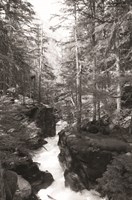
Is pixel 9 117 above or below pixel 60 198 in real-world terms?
above

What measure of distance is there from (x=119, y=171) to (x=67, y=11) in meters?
13.4

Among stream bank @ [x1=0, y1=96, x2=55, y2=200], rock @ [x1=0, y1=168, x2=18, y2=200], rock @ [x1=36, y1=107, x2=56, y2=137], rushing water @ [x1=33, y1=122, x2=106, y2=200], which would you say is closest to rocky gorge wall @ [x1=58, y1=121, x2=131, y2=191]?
rushing water @ [x1=33, y1=122, x2=106, y2=200]

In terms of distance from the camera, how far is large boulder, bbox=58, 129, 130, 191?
12469mm

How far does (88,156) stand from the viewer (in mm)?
13000

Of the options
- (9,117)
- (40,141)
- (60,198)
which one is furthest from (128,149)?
(40,141)

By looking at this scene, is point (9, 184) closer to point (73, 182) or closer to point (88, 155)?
point (88, 155)

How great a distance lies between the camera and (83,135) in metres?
14.9

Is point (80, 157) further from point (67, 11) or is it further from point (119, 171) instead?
point (67, 11)

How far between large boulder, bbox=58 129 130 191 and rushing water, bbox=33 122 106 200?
467mm

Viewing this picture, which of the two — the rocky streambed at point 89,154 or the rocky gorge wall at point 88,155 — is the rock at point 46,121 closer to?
the rocky streambed at point 89,154

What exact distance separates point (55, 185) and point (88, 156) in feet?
12.0

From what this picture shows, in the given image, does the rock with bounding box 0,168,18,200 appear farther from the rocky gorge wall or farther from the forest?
the rocky gorge wall

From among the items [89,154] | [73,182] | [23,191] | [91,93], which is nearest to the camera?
[91,93]

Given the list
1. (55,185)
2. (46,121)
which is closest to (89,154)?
(55,185)
